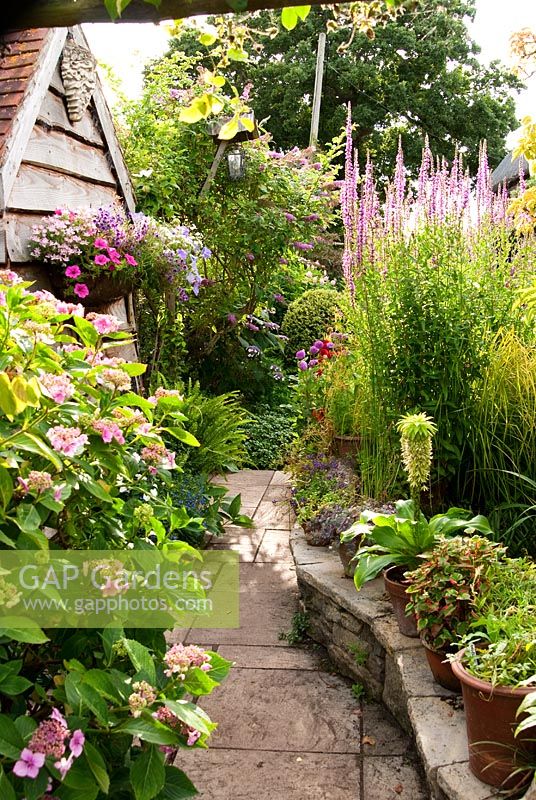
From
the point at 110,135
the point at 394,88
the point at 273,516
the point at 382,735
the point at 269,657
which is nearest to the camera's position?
the point at 382,735

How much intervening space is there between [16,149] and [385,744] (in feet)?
9.57

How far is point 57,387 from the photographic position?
5.16ft

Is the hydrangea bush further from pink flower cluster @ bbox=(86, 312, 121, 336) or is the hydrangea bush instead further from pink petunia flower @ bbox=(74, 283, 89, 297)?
pink petunia flower @ bbox=(74, 283, 89, 297)

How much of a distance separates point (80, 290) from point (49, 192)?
0.53m

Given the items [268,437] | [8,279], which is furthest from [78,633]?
[268,437]

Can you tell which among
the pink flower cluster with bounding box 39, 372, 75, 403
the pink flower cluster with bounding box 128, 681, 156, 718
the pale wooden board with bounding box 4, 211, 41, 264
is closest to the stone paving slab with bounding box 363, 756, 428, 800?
the pink flower cluster with bounding box 128, 681, 156, 718

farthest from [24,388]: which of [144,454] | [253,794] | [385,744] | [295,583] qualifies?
[295,583]

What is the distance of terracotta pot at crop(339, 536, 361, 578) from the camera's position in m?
3.17

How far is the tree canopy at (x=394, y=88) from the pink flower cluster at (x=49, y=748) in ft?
70.0

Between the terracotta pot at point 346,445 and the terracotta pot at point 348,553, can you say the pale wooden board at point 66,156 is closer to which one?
the terracotta pot at point 346,445

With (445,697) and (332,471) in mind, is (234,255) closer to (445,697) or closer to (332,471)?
(332,471)

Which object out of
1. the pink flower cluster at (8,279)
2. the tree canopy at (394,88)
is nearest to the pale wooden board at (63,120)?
the pink flower cluster at (8,279)

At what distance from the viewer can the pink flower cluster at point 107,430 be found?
1683mm

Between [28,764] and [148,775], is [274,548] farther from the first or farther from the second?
[28,764]
